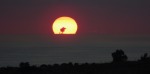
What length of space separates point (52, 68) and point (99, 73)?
4.91 metres

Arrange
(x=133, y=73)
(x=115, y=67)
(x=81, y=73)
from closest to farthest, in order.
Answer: (x=133, y=73)
(x=81, y=73)
(x=115, y=67)

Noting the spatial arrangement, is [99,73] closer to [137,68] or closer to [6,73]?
[137,68]

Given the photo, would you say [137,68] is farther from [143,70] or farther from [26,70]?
[26,70]

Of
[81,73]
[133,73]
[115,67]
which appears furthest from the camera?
[115,67]

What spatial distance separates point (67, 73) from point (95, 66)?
3007mm

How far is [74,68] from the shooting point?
3073cm

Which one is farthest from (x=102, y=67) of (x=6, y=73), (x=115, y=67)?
(x=6, y=73)

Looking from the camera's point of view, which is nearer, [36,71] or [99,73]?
[99,73]

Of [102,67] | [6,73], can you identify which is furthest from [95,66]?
[6,73]

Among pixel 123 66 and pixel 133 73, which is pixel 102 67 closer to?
pixel 123 66

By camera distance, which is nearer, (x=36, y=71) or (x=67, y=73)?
(x=67, y=73)

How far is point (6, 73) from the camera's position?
3036cm

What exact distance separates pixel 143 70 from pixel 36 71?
6605mm

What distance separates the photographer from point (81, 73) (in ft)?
92.3
